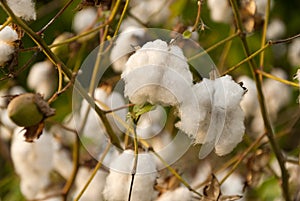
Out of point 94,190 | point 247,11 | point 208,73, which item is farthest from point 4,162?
point 208,73

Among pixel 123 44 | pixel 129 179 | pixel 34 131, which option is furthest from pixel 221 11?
pixel 34 131

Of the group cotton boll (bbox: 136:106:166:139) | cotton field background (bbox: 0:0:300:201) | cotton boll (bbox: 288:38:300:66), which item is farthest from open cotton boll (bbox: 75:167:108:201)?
cotton boll (bbox: 288:38:300:66)

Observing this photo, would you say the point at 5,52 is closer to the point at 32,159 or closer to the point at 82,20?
the point at 32,159

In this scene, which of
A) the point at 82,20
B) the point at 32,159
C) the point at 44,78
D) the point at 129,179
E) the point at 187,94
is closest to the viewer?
the point at 187,94

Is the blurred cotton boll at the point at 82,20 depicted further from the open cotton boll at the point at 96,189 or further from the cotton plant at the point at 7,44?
the cotton plant at the point at 7,44

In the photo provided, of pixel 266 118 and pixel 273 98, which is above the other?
pixel 266 118

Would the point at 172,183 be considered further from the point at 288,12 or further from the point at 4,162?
the point at 288,12
